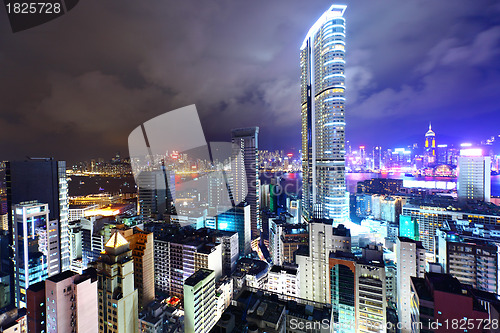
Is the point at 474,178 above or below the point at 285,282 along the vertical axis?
above

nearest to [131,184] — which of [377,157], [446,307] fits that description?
[446,307]

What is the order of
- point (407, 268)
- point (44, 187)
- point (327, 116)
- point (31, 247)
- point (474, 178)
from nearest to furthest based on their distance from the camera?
point (407, 268) → point (31, 247) → point (44, 187) → point (327, 116) → point (474, 178)

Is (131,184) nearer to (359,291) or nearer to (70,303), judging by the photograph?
(70,303)

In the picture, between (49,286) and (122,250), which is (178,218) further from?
(49,286)

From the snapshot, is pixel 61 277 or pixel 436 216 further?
pixel 436 216

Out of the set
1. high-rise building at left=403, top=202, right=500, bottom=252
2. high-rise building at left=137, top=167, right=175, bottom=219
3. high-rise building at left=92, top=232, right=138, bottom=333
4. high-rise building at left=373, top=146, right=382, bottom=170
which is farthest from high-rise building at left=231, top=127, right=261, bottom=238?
high-rise building at left=373, top=146, right=382, bottom=170

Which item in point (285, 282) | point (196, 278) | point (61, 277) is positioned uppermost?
point (61, 277)
